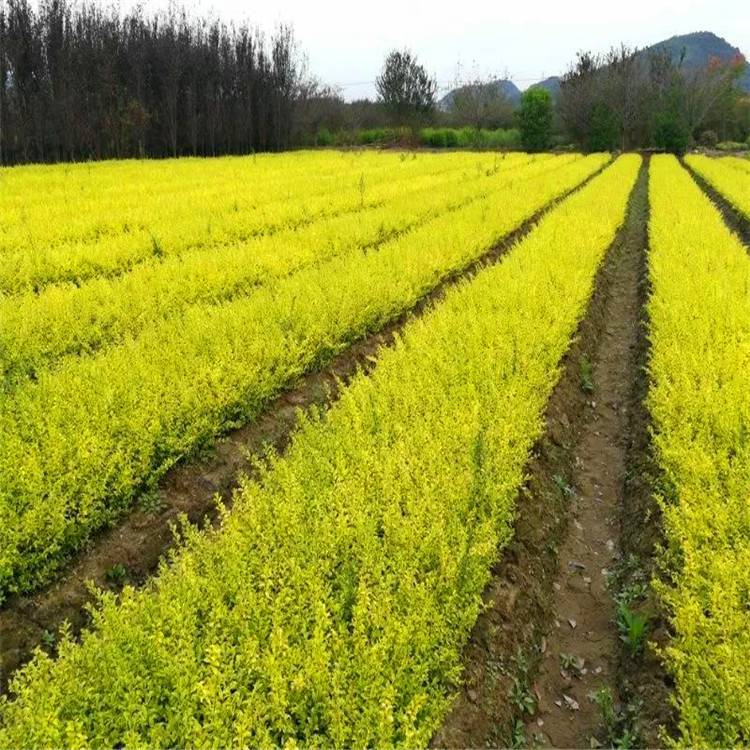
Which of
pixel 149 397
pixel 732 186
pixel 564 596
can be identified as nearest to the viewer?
pixel 564 596

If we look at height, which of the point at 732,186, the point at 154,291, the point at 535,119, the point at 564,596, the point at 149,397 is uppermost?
the point at 535,119

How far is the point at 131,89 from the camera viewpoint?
124 ft

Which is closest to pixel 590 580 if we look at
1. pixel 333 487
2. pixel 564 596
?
pixel 564 596

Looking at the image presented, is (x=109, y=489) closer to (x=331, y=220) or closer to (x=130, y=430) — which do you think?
(x=130, y=430)

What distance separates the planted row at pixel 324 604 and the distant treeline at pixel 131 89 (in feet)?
118

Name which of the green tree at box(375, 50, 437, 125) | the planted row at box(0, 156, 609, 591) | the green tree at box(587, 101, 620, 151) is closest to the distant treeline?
the green tree at box(375, 50, 437, 125)

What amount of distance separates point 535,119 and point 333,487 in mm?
49907

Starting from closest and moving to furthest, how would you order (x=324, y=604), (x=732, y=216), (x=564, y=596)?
1. (x=324, y=604)
2. (x=564, y=596)
3. (x=732, y=216)

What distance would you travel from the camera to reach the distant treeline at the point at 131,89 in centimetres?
3325

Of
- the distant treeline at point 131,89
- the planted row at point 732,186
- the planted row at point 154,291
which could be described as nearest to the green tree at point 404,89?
the distant treeline at point 131,89

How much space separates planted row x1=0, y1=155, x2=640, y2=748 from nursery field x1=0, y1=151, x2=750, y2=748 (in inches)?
0.6

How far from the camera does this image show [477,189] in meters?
18.5

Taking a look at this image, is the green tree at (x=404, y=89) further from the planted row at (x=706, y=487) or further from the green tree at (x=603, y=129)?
the planted row at (x=706, y=487)

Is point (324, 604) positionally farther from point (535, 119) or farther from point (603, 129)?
point (603, 129)
